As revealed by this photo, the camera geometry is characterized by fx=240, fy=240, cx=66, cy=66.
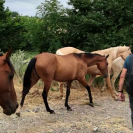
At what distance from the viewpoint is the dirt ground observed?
14.5 feet

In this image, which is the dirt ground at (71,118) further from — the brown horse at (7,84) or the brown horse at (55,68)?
the brown horse at (7,84)

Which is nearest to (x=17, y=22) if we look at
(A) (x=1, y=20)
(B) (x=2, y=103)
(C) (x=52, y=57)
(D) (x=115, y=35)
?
(A) (x=1, y=20)

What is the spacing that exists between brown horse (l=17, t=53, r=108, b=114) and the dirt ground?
0.96 feet

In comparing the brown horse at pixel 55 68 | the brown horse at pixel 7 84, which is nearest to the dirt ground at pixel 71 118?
the brown horse at pixel 55 68

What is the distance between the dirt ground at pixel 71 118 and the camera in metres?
4.43

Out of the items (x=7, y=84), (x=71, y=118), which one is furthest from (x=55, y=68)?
(x=7, y=84)

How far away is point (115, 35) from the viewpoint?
835 centimetres

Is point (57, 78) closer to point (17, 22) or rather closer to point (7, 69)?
point (7, 69)

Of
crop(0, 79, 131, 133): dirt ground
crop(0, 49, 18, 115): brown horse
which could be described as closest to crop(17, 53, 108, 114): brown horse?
crop(0, 79, 131, 133): dirt ground

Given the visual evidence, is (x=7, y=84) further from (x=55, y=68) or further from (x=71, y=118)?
(x=55, y=68)

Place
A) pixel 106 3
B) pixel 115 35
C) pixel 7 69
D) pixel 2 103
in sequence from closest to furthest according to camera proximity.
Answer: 1. pixel 7 69
2. pixel 2 103
3. pixel 115 35
4. pixel 106 3

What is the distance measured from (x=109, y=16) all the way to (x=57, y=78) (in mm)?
4303

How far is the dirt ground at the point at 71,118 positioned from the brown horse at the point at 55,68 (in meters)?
0.29

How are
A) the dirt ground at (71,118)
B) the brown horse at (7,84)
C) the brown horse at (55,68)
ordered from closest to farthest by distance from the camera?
the brown horse at (7,84) < the dirt ground at (71,118) < the brown horse at (55,68)
